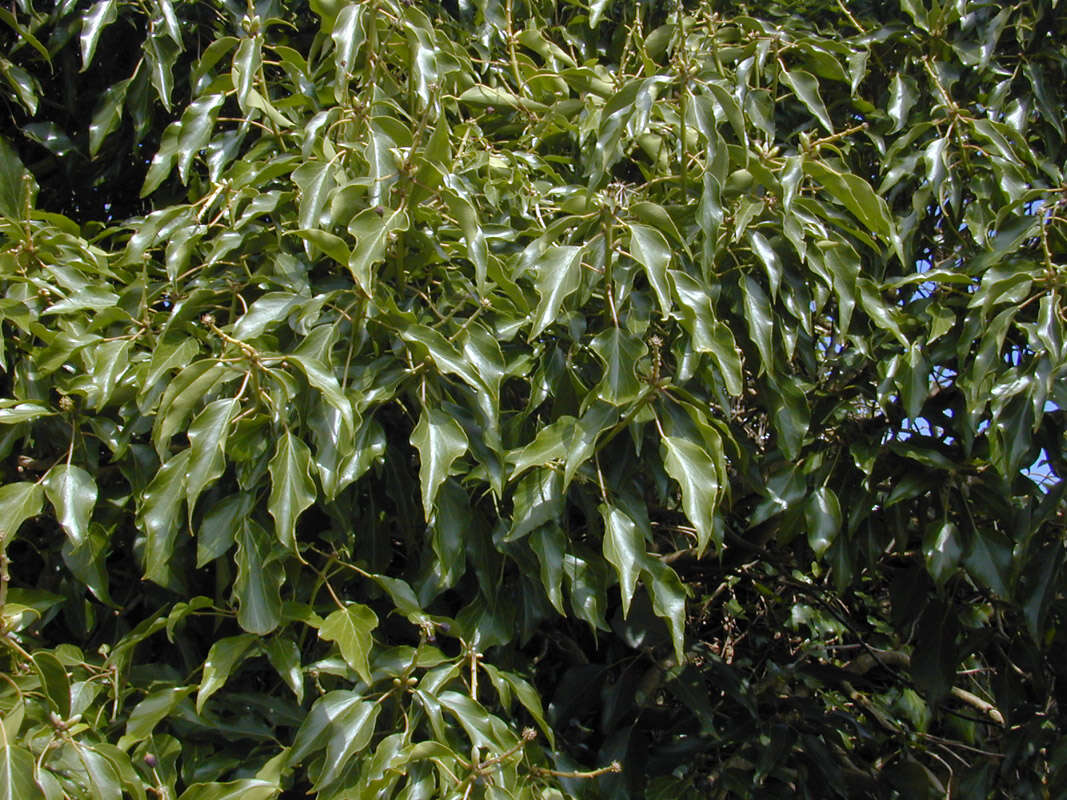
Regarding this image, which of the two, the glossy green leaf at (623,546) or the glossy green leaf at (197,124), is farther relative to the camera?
the glossy green leaf at (197,124)

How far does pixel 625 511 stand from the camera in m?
1.77

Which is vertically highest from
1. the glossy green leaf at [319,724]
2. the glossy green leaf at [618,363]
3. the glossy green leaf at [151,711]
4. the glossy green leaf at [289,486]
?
the glossy green leaf at [618,363]

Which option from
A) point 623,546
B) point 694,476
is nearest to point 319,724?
point 623,546

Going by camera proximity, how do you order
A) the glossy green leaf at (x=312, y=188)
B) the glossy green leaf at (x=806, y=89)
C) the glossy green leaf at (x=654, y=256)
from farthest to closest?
the glossy green leaf at (x=806, y=89) → the glossy green leaf at (x=312, y=188) → the glossy green leaf at (x=654, y=256)

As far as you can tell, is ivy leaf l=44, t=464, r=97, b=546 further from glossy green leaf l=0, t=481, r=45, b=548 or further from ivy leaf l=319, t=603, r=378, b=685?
ivy leaf l=319, t=603, r=378, b=685

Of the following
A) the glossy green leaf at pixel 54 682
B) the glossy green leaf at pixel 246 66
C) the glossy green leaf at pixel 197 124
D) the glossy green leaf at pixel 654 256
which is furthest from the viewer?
the glossy green leaf at pixel 197 124

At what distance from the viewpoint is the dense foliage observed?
63.2 inches

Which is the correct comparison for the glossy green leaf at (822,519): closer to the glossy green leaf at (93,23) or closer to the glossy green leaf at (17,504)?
the glossy green leaf at (17,504)

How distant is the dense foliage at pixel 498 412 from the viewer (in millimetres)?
1604

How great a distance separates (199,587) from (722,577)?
4.58 feet

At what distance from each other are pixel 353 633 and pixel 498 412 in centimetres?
40

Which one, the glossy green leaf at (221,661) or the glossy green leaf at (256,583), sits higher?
the glossy green leaf at (256,583)

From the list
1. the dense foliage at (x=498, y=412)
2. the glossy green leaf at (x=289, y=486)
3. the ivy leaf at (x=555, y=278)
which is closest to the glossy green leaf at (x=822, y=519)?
the dense foliage at (x=498, y=412)

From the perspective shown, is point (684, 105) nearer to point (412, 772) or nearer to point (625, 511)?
point (625, 511)
